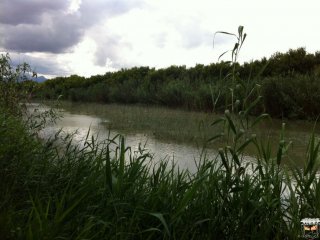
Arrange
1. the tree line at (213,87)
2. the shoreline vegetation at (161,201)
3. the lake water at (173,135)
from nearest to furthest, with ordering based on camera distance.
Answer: the shoreline vegetation at (161,201) < the lake water at (173,135) < the tree line at (213,87)

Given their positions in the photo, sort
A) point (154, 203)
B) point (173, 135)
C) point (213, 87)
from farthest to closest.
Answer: point (213, 87)
point (173, 135)
point (154, 203)

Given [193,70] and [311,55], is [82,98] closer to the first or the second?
[193,70]

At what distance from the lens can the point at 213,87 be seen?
9.03 metres

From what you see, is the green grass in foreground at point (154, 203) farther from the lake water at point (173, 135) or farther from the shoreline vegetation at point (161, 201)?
the lake water at point (173, 135)

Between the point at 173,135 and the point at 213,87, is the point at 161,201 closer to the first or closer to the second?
the point at 173,135

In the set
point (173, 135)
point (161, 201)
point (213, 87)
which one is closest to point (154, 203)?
point (161, 201)

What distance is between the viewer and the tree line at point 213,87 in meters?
9.30

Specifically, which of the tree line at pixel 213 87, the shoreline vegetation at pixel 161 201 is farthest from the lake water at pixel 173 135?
the shoreline vegetation at pixel 161 201

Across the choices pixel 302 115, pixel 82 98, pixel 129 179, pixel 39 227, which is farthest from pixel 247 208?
pixel 82 98

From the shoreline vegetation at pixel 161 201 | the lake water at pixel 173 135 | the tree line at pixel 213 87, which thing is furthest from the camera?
the tree line at pixel 213 87

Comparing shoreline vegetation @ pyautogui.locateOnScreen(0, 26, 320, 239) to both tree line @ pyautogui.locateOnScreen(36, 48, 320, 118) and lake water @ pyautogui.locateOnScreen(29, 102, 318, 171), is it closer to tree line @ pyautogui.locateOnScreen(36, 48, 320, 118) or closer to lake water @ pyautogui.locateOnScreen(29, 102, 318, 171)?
tree line @ pyautogui.locateOnScreen(36, 48, 320, 118)

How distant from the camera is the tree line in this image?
9.30m

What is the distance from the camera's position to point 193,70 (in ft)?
53.9

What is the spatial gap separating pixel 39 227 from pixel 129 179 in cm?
82
